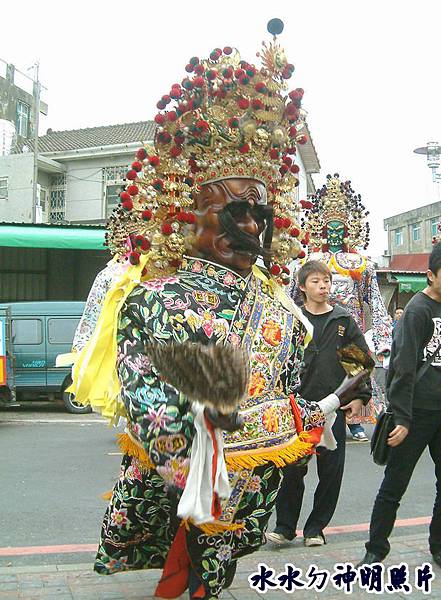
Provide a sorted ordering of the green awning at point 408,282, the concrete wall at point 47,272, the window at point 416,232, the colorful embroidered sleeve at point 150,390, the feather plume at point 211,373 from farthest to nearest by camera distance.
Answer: the window at point 416,232
the green awning at point 408,282
the concrete wall at point 47,272
the colorful embroidered sleeve at point 150,390
the feather plume at point 211,373

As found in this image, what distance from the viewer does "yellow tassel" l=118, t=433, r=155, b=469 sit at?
2.68 m

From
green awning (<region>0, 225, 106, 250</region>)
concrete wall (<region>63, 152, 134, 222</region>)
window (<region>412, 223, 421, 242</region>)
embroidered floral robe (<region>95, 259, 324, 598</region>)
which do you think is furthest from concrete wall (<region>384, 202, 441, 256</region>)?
embroidered floral robe (<region>95, 259, 324, 598</region>)

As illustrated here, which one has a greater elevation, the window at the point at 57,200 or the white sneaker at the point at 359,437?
the window at the point at 57,200

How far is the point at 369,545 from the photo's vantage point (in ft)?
12.9

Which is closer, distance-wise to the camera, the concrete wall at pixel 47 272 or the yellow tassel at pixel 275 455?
the yellow tassel at pixel 275 455

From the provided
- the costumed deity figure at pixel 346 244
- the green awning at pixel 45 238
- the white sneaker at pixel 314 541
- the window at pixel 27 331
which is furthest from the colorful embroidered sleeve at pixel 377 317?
the green awning at pixel 45 238

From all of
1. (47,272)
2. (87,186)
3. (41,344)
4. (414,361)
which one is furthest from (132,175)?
(87,186)

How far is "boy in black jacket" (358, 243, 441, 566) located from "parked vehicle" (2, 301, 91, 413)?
27.3ft

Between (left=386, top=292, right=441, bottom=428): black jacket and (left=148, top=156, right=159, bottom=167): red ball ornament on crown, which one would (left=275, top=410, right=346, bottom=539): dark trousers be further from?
(left=148, top=156, right=159, bottom=167): red ball ornament on crown

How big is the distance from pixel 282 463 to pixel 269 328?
0.54 m

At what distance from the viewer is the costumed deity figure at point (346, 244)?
697 centimetres

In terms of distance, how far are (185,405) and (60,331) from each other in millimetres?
9798

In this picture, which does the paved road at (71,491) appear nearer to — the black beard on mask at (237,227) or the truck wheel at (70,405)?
the truck wheel at (70,405)

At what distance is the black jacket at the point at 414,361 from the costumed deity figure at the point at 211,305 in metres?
0.87
